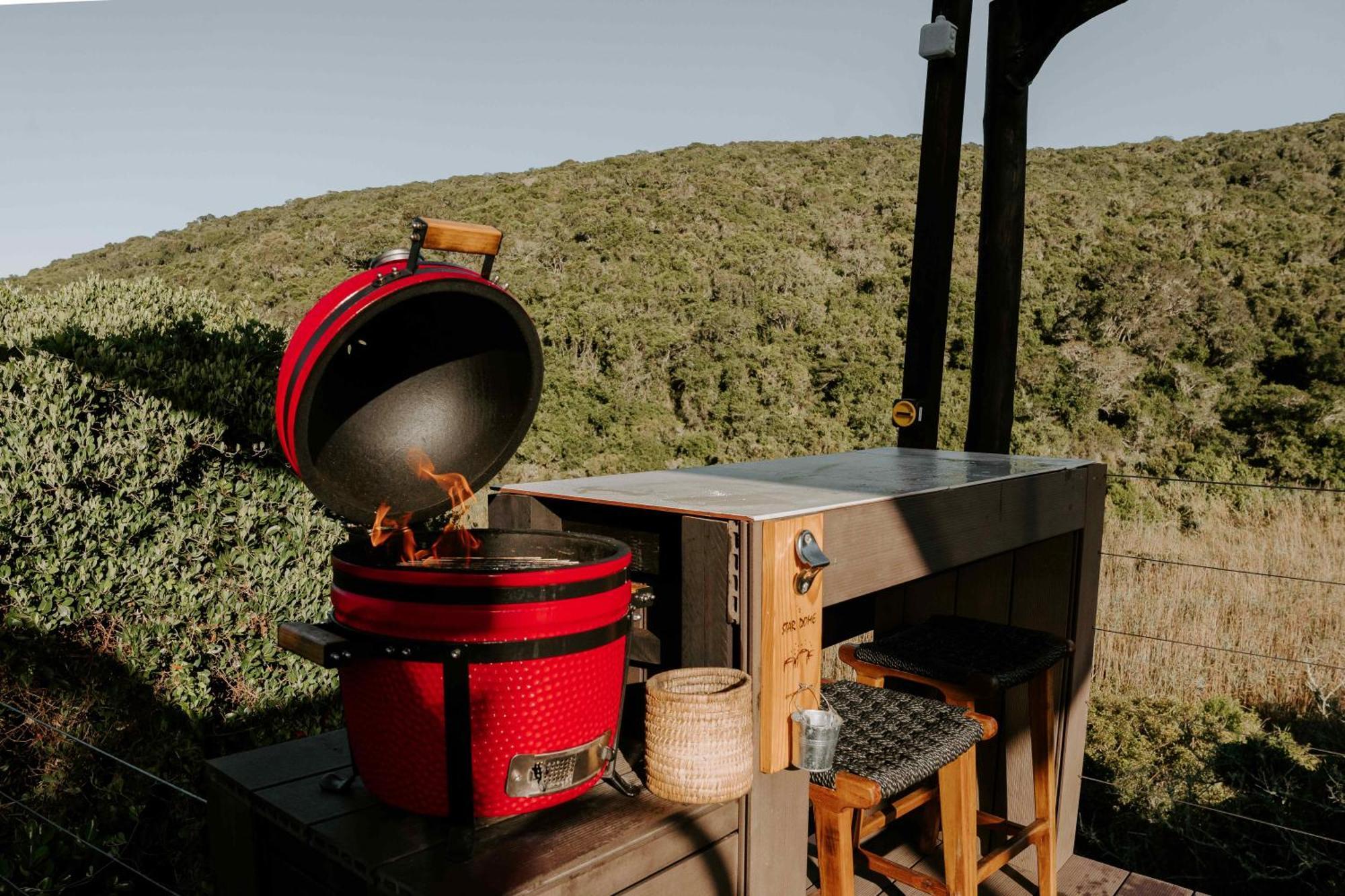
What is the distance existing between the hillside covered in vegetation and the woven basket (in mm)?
10735

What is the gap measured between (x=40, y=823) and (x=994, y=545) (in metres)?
3.00

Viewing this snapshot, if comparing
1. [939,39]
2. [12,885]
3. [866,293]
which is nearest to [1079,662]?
[939,39]

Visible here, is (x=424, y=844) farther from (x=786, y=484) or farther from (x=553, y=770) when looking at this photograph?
(x=786, y=484)

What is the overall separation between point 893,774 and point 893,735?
0.61 ft

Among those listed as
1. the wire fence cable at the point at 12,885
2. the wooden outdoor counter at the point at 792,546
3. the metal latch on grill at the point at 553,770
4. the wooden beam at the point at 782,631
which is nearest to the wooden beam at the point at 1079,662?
the wooden outdoor counter at the point at 792,546

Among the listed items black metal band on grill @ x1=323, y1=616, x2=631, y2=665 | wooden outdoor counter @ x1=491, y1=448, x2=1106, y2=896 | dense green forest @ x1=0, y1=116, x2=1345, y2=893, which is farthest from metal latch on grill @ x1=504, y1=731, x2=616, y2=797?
dense green forest @ x1=0, y1=116, x2=1345, y2=893

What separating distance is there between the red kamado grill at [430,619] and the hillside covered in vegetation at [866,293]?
10374 millimetres

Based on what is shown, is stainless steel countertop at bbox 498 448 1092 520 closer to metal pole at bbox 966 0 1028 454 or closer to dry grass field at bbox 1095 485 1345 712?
metal pole at bbox 966 0 1028 454

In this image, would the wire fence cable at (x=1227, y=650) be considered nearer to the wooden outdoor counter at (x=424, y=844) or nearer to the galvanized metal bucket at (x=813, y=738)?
the galvanized metal bucket at (x=813, y=738)

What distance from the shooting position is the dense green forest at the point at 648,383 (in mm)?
2979

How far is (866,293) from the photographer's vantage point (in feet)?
53.2

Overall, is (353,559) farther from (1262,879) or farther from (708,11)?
(708,11)

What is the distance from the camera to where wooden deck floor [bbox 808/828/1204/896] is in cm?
254

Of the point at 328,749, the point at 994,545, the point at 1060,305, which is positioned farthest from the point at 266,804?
the point at 1060,305
